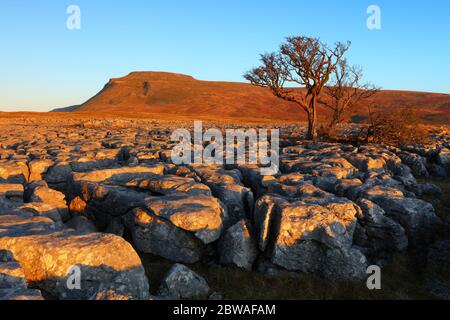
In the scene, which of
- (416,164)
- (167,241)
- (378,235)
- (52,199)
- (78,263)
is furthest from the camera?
(416,164)

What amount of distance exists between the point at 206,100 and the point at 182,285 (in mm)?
121393

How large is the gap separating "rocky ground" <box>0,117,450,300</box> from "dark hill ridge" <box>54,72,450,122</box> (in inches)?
3590

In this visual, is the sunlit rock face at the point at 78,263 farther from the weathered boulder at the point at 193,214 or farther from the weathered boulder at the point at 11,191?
the weathered boulder at the point at 11,191

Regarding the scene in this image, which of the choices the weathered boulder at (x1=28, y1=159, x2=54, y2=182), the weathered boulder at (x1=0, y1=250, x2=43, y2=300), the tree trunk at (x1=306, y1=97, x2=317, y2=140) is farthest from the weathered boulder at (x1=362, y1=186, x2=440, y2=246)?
the tree trunk at (x1=306, y1=97, x2=317, y2=140)

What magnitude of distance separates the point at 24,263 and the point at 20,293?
4.36ft

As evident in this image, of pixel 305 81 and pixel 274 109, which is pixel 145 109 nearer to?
pixel 274 109

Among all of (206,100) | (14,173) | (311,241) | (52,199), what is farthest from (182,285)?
(206,100)

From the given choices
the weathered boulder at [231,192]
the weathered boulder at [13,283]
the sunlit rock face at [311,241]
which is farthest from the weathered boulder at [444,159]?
the weathered boulder at [13,283]

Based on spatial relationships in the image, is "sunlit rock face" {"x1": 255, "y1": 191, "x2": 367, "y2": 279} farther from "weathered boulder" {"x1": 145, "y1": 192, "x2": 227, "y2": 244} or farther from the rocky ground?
→ "weathered boulder" {"x1": 145, "y1": 192, "x2": 227, "y2": 244}

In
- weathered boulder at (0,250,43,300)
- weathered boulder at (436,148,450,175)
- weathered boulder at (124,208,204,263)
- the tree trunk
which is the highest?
the tree trunk

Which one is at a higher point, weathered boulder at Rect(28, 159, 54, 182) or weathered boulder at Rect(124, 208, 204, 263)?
weathered boulder at Rect(28, 159, 54, 182)

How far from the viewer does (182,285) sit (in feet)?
22.7

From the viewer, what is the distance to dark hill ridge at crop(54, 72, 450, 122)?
366ft

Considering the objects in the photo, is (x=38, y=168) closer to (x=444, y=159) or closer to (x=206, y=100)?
(x=444, y=159)
